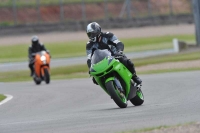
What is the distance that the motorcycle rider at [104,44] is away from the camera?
13.8 metres

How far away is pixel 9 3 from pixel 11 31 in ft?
20.0

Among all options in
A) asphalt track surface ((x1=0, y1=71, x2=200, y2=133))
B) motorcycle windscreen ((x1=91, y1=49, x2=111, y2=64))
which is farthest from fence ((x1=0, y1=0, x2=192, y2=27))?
motorcycle windscreen ((x1=91, y1=49, x2=111, y2=64))

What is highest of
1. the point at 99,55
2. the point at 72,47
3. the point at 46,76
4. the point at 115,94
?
the point at 99,55

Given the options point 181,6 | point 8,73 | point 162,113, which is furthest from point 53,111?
point 181,6

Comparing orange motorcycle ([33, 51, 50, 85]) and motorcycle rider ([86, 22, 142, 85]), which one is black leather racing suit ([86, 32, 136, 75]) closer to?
motorcycle rider ([86, 22, 142, 85])

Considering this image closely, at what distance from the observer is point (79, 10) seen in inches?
2689

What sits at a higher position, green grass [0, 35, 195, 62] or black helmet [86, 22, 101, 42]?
black helmet [86, 22, 101, 42]

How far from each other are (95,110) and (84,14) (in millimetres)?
52546

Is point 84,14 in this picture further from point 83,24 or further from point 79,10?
point 83,24

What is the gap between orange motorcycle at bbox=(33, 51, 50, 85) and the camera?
85.8ft

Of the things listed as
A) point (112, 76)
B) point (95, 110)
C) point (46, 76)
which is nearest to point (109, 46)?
point (112, 76)

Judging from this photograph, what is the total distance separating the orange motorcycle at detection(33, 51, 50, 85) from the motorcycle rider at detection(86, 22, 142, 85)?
12.0m

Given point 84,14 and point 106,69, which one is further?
point 84,14

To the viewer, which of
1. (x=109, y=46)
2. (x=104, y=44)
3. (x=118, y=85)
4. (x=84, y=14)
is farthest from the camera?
(x=84, y=14)
